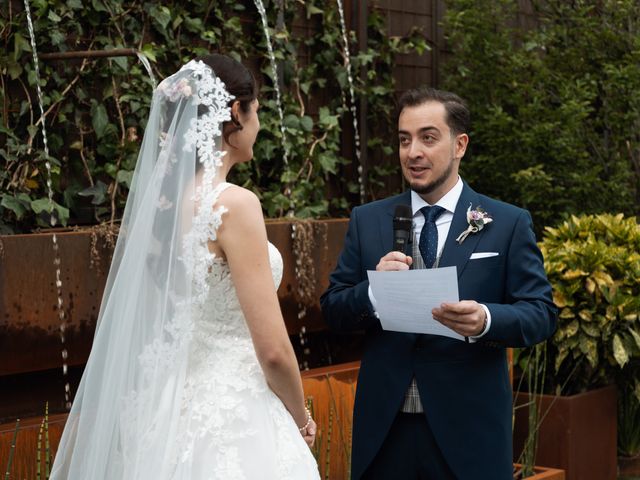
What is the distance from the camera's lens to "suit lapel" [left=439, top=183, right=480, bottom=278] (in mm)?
3404

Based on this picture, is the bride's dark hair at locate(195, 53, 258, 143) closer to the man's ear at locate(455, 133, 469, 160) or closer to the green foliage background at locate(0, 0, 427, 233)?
the man's ear at locate(455, 133, 469, 160)

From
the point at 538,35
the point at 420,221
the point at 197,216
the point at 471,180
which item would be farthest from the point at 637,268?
the point at 197,216

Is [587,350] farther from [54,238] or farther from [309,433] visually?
[309,433]

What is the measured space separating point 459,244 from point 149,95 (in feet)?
10.0

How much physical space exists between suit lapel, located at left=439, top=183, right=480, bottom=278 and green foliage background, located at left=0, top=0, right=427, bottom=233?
2440 mm

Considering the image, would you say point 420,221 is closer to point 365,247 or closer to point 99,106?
point 365,247

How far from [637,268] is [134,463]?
393cm

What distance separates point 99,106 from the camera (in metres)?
5.79

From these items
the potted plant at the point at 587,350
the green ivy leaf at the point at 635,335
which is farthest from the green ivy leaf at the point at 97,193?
the green ivy leaf at the point at 635,335

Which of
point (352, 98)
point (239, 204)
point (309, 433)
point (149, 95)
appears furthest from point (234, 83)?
point (352, 98)

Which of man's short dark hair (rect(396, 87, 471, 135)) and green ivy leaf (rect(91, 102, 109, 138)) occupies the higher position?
green ivy leaf (rect(91, 102, 109, 138))

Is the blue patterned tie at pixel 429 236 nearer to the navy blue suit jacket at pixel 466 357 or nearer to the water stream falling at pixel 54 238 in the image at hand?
the navy blue suit jacket at pixel 466 357

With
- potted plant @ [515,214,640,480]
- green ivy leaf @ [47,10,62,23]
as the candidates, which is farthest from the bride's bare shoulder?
potted plant @ [515,214,640,480]

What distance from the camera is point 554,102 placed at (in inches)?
313
